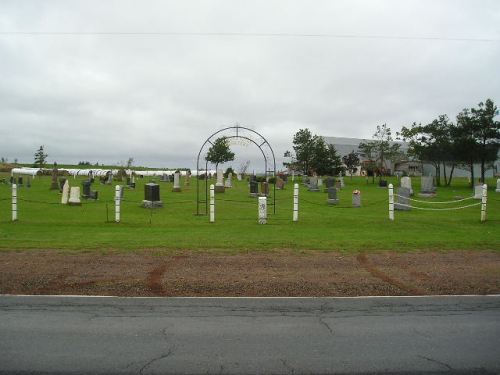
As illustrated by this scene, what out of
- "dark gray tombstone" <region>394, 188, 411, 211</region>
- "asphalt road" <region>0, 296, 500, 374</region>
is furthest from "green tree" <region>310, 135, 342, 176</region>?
"asphalt road" <region>0, 296, 500, 374</region>

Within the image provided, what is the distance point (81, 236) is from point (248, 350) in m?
9.95

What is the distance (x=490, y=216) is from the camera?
21.0 meters

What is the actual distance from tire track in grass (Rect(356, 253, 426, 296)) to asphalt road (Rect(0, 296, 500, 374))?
65 cm

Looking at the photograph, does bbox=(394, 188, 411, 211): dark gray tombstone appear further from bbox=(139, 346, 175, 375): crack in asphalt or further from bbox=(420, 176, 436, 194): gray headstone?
bbox=(139, 346, 175, 375): crack in asphalt

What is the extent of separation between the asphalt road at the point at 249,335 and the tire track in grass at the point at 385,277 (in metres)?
0.65

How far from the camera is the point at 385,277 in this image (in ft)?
29.6

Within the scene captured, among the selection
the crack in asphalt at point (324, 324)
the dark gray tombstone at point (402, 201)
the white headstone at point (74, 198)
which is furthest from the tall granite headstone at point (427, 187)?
the crack in asphalt at point (324, 324)

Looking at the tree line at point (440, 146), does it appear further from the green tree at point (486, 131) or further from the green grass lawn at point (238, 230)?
the green grass lawn at point (238, 230)

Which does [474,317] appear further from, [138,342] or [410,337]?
[138,342]

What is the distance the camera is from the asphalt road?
465 centimetres

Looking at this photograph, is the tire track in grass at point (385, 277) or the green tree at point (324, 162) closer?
the tire track in grass at point (385, 277)

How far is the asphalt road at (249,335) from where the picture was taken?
465 cm

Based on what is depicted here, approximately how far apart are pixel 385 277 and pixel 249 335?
4336mm

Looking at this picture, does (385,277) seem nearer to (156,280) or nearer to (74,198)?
(156,280)
